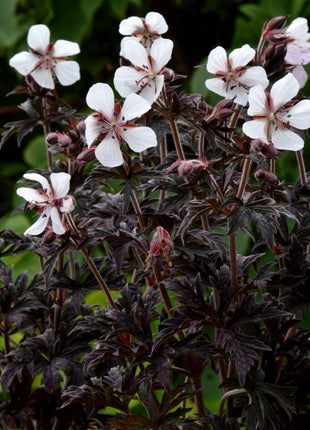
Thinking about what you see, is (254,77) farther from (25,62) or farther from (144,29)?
(25,62)

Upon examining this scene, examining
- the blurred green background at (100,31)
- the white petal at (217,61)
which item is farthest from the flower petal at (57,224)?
the blurred green background at (100,31)

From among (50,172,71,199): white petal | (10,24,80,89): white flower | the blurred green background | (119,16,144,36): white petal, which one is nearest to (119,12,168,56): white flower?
(119,16,144,36): white petal

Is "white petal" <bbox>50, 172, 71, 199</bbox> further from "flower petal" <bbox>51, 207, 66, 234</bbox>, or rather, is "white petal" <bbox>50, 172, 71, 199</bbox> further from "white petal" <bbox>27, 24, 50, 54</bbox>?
"white petal" <bbox>27, 24, 50, 54</bbox>

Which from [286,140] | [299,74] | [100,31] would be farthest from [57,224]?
[100,31]

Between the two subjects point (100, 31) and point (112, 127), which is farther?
point (100, 31)

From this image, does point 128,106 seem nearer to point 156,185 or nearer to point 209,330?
point 156,185
